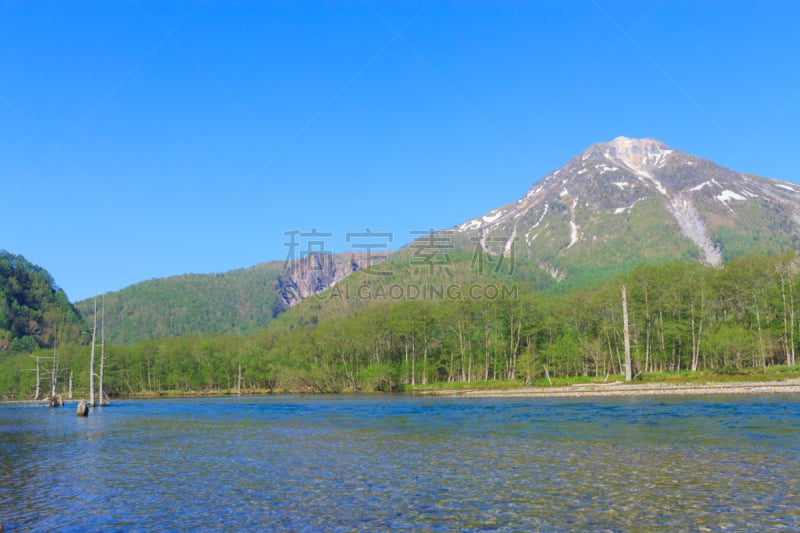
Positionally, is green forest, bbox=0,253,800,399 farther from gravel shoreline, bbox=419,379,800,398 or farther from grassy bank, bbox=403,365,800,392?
gravel shoreline, bbox=419,379,800,398

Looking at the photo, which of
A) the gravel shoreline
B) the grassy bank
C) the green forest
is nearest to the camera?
the gravel shoreline

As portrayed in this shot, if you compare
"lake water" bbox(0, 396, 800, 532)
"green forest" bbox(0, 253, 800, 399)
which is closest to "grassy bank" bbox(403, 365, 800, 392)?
"green forest" bbox(0, 253, 800, 399)

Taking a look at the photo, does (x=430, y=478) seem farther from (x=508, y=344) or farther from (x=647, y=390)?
(x=508, y=344)

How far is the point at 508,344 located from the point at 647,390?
164 ft

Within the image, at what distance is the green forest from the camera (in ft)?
309

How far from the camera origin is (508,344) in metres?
120

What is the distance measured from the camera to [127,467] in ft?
→ 87.4

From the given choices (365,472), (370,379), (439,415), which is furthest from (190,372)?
(365,472)

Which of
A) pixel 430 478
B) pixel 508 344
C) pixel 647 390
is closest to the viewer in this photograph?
pixel 430 478

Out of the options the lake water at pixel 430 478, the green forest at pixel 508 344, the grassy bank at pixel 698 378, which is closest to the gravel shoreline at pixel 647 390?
the grassy bank at pixel 698 378

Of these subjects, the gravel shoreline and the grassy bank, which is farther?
the grassy bank

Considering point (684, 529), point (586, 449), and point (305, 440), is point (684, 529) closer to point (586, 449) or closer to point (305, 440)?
point (586, 449)

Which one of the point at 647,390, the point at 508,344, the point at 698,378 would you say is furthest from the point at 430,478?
the point at 508,344

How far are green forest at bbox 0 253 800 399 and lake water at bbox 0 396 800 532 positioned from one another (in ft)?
194
